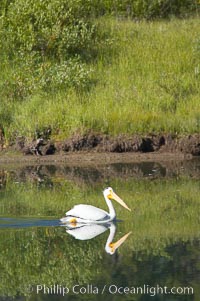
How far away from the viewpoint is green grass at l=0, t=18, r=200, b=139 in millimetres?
18625

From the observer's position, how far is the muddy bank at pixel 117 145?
1833 cm

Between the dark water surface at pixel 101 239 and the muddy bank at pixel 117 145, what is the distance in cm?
135

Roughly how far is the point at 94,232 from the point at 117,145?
249 inches

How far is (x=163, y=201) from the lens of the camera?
45.4 ft

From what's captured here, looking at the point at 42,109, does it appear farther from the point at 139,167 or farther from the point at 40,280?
the point at 40,280

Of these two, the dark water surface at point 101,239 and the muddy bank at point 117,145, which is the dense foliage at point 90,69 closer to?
the muddy bank at point 117,145

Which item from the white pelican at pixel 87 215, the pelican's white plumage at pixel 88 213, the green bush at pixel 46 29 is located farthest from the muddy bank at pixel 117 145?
the pelican's white plumage at pixel 88 213

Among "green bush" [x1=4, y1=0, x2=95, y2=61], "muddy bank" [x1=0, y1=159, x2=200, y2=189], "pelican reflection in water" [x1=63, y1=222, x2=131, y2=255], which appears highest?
"green bush" [x1=4, y1=0, x2=95, y2=61]

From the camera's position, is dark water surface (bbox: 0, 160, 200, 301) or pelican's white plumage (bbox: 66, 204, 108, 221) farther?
pelican's white plumage (bbox: 66, 204, 108, 221)

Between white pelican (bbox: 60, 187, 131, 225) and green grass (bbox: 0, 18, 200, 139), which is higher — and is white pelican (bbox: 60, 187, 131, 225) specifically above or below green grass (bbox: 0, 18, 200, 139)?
below

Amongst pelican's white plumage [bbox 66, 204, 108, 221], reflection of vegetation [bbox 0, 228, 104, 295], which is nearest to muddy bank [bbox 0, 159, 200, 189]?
pelican's white plumage [bbox 66, 204, 108, 221]

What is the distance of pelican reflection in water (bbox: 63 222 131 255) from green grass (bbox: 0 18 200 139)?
6215 mm

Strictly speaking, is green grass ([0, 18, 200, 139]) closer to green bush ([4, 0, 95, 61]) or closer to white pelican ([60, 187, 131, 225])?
green bush ([4, 0, 95, 61])

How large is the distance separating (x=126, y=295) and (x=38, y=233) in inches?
117
